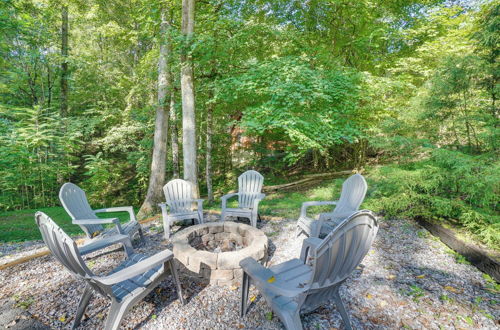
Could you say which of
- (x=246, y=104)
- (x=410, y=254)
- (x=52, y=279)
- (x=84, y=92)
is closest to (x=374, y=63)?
(x=246, y=104)

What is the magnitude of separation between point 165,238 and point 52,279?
1280 millimetres

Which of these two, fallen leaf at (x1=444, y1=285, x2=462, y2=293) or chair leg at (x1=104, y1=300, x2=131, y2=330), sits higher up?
chair leg at (x1=104, y1=300, x2=131, y2=330)

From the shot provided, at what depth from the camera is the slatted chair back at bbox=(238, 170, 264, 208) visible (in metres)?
3.96

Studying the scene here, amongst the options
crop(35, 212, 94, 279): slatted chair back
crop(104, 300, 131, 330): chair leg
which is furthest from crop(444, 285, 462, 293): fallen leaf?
crop(35, 212, 94, 279): slatted chair back

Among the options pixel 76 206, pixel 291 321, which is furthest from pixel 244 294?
pixel 76 206

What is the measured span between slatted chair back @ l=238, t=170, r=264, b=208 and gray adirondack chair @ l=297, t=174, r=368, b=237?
1.04m

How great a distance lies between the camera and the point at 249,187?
4.01 meters

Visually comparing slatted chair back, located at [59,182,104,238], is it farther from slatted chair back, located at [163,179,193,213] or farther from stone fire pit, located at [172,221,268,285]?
stone fire pit, located at [172,221,268,285]

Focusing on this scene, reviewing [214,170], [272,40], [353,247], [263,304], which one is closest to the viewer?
[353,247]

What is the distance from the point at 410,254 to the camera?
271cm

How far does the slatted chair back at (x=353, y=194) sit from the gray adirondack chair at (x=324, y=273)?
155 cm

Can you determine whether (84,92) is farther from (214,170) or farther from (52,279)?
(52,279)

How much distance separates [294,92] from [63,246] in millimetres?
3633

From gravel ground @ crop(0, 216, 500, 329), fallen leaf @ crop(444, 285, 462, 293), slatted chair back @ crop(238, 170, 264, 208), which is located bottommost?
gravel ground @ crop(0, 216, 500, 329)
